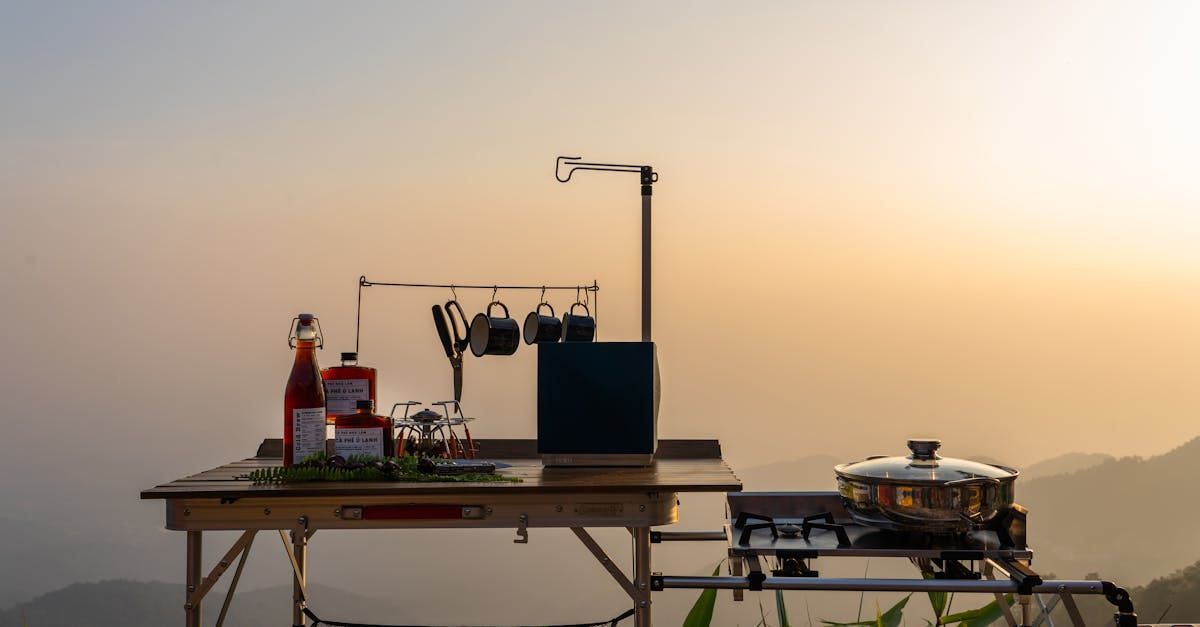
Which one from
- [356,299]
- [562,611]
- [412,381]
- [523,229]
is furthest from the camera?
[562,611]

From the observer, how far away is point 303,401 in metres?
2.26

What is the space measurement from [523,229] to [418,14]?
0.80m

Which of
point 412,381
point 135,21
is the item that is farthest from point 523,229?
point 135,21

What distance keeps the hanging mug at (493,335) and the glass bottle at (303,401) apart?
516 mm

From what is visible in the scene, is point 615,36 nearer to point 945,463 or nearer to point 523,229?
point 523,229

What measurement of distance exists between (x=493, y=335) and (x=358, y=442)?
0.52m

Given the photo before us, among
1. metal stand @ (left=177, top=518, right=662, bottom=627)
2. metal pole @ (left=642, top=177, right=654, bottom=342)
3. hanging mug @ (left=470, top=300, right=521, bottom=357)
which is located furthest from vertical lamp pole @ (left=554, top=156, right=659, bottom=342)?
metal stand @ (left=177, top=518, right=662, bottom=627)

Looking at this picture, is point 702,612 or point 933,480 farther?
point 702,612

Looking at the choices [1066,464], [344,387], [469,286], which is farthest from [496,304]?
[1066,464]

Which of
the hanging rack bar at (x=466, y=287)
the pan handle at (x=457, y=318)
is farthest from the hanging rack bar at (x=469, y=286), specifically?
the pan handle at (x=457, y=318)

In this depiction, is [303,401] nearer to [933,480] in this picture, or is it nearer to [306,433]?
[306,433]

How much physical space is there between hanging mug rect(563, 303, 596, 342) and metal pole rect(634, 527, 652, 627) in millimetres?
767

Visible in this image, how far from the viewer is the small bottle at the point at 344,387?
247cm

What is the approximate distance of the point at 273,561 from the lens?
11.8ft
